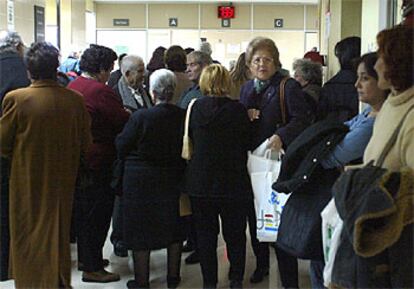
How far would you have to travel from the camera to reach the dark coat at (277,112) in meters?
3.54

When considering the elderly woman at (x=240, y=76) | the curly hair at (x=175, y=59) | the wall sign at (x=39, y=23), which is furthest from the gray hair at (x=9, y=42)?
the wall sign at (x=39, y=23)

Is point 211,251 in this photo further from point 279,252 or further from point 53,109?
point 53,109

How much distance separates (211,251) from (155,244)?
35 centimetres

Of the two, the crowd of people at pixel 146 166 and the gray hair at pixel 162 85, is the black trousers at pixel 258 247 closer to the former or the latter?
the crowd of people at pixel 146 166

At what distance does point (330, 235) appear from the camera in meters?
2.27

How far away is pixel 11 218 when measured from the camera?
3381 millimetres

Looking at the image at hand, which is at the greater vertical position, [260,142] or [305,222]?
[260,142]

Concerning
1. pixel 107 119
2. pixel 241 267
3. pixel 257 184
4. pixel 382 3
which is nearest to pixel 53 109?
pixel 107 119

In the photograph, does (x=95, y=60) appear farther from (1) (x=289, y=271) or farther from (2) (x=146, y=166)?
(1) (x=289, y=271)

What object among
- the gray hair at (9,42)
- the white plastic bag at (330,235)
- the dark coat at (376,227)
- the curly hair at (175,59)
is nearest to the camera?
the dark coat at (376,227)

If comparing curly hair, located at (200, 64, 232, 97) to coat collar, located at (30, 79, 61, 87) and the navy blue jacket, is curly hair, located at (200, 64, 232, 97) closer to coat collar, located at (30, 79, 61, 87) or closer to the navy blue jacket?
coat collar, located at (30, 79, 61, 87)

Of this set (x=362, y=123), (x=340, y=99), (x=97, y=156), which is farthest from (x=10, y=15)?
(x=362, y=123)

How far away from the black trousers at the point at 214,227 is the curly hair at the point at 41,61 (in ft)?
3.63

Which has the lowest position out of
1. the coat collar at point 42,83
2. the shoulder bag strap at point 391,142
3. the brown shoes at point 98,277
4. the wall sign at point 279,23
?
the brown shoes at point 98,277
